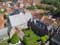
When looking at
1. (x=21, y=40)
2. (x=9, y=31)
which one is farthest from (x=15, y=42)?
(x=9, y=31)

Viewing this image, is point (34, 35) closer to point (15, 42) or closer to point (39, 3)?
point (15, 42)

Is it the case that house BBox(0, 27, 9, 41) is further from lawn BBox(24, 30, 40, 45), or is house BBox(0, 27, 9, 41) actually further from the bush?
lawn BBox(24, 30, 40, 45)

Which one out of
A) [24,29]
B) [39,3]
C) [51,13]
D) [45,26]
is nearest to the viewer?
[45,26]

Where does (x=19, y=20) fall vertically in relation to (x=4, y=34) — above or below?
above

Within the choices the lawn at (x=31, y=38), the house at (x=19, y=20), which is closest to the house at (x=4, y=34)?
the house at (x=19, y=20)

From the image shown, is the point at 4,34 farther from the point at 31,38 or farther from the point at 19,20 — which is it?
the point at 19,20

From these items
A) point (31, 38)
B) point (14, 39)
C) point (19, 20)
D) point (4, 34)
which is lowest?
point (4, 34)

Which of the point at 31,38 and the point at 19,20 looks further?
the point at 19,20

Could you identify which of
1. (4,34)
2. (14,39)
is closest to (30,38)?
(14,39)

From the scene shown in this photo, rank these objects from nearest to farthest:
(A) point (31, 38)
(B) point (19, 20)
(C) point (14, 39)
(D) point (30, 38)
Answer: (C) point (14, 39) < (D) point (30, 38) < (A) point (31, 38) < (B) point (19, 20)

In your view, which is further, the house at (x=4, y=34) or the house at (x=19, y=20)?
the house at (x=19, y=20)

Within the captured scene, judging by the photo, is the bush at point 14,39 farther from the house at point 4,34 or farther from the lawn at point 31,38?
the house at point 4,34
